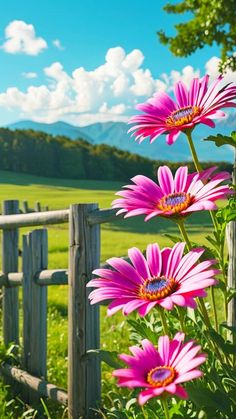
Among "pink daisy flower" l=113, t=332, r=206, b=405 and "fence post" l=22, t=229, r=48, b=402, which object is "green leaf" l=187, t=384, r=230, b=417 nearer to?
"pink daisy flower" l=113, t=332, r=206, b=405

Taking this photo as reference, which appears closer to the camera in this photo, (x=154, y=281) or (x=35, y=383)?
(x=154, y=281)

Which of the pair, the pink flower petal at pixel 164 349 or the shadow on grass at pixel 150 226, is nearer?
the pink flower petal at pixel 164 349

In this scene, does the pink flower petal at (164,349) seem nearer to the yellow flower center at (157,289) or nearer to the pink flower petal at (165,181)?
the yellow flower center at (157,289)

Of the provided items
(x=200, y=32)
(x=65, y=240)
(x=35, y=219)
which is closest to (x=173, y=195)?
(x=35, y=219)

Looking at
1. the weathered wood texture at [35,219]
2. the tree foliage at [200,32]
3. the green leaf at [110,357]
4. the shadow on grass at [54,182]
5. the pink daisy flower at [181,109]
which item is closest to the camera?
the pink daisy flower at [181,109]

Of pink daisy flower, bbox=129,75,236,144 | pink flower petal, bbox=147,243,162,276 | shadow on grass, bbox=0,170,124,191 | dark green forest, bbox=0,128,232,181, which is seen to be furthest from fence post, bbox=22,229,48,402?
dark green forest, bbox=0,128,232,181

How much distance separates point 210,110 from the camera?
139 cm

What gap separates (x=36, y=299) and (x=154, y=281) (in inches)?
131

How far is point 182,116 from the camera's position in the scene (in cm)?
144

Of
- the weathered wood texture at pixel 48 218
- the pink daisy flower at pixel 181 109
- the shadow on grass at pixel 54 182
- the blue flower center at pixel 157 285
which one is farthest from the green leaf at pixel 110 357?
the shadow on grass at pixel 54 182

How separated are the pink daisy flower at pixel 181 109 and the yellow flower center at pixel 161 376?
521 mm

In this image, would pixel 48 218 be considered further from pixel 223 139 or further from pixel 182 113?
pixel 182 113

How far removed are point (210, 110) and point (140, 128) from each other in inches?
7.3

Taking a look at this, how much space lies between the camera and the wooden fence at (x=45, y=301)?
3.66 m
